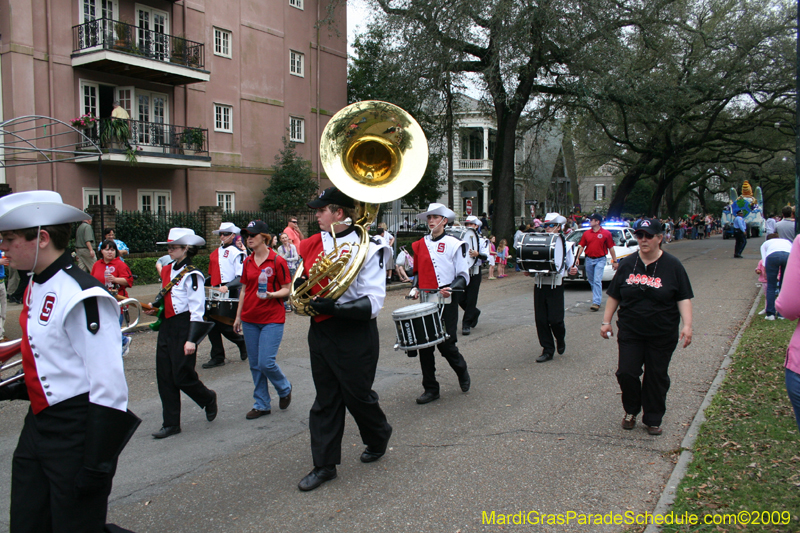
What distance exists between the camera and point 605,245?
40.3 feet

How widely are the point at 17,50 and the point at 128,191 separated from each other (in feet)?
16.4

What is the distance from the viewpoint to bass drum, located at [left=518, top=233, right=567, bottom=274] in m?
7.92

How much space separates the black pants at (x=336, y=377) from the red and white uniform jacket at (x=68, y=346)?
5.67 feet

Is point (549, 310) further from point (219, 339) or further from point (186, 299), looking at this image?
point (186, 299)

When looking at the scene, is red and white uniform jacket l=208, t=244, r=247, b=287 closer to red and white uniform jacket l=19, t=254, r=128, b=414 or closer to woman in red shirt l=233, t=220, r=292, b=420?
woman in red shirt l=233, t=220, r=292, b=420

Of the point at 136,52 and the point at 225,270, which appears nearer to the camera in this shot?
the point at 225,270

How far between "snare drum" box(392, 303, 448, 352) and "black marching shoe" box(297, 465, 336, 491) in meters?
1.61

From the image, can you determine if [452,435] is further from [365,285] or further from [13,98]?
[13,98]

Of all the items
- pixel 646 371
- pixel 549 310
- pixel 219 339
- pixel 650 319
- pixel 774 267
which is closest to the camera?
pixel 650 319

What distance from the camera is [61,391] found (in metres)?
2.56

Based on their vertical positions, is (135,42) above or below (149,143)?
above

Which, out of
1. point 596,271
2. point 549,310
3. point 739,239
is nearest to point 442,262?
point 549,310

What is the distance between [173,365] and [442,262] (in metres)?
2.92

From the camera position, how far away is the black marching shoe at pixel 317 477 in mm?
4164
